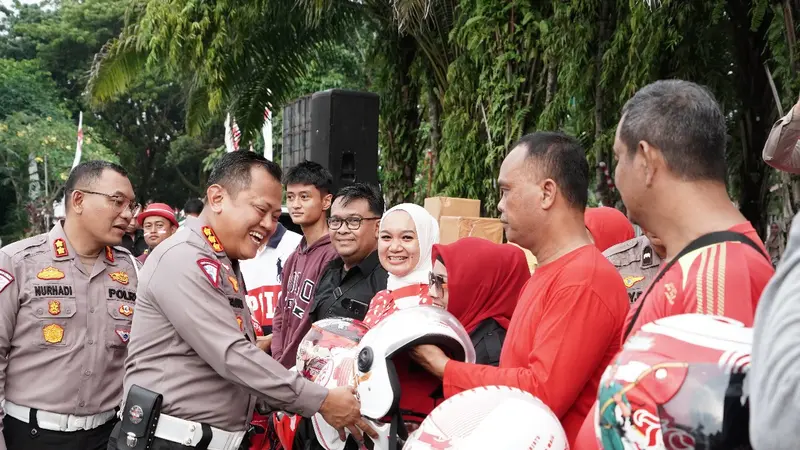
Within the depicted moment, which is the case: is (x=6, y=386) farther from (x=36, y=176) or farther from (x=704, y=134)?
(x=36, y=176)

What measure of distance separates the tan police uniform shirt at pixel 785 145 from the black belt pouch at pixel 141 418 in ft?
7.96

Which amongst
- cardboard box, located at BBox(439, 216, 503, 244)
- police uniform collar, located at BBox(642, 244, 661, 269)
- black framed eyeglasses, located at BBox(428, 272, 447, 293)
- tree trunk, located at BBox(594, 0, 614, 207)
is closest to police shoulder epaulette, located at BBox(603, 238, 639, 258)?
police uniform collar, located at BBox(642, 244, 661, 269)

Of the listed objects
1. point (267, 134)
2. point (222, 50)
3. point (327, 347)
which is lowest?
point (327, 347)

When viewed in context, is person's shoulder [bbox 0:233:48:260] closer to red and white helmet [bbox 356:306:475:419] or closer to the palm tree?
red and white helmet [bbox 356:306:475:419]

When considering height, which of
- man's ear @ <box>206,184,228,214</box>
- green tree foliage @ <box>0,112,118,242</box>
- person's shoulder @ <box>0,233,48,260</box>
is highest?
man's ear @ <box>206,184,228,214</box>

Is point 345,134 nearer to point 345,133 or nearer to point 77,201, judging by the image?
point 345,133

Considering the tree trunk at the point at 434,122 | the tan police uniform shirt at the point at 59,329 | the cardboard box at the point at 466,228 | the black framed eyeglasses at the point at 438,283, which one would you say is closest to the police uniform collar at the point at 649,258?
the black framed eyeglasses at the point at 438,283

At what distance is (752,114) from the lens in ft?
27.9

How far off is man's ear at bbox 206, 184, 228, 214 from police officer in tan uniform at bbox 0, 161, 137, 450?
0.86 metres

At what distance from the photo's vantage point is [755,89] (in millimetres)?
8414

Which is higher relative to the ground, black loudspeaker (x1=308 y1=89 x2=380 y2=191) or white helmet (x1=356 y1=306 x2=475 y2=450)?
black loudspeaker (x1=308 y1=89 x2=380 y2=191)

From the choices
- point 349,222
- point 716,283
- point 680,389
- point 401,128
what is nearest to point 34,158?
point 401,128

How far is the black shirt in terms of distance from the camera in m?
4.80

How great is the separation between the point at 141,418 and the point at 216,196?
95cm
